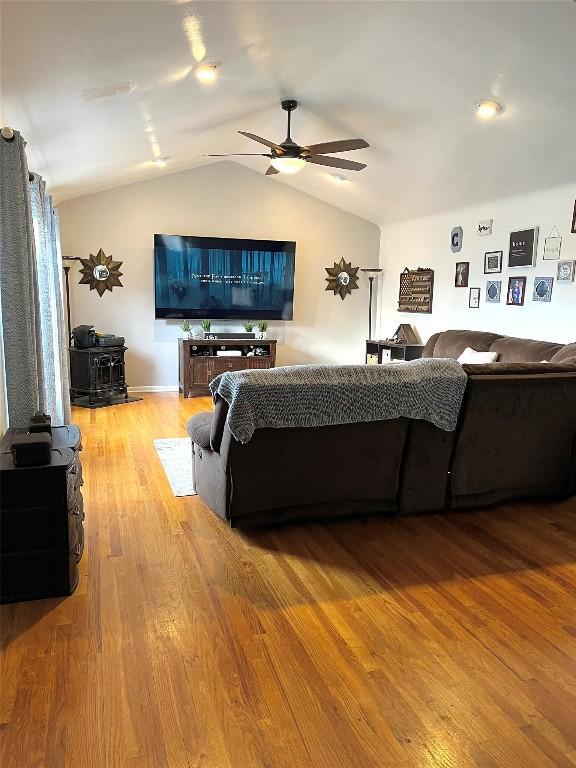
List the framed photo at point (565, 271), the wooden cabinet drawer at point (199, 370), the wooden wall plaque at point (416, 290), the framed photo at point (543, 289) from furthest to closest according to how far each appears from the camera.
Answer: the wooden cabinet drawer at point (199, 370)
the wooden wall plaque at point (416, 290)
the framed photo at point (543, 289)
the framed photo at point (565, 271)

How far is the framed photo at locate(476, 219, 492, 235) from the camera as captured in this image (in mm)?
5824

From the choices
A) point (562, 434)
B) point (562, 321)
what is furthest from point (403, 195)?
point (562, 434)

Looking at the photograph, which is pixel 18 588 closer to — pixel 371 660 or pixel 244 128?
pixel 371 660

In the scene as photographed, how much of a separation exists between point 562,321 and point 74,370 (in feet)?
17.1

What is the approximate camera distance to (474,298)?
6.13 meters

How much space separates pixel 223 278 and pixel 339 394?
4859 millimetres

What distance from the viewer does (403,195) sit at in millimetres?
6555

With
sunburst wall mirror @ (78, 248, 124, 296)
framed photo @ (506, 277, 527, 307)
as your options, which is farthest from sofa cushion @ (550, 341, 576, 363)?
sunburst wall mirror @ (78, 248, 124, 296)

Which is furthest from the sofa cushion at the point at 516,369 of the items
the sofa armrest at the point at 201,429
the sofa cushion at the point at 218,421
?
the sofa armrest at the point at 201,429

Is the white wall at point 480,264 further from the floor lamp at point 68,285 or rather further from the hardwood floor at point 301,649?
the floor lamp at point 68,285

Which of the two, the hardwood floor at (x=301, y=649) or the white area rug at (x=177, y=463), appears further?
the white area rug at (x=177, y=463)

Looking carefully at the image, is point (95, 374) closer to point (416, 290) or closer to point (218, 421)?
point (218, 421)

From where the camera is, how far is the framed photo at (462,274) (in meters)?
6.22

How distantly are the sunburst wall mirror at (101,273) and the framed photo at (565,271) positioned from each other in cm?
503
